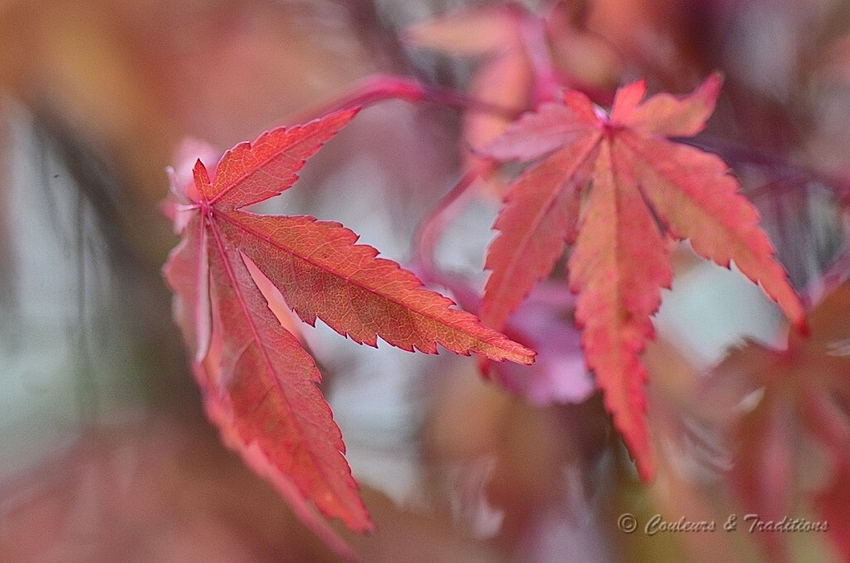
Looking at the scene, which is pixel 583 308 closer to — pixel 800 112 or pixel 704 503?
pixel 704 503

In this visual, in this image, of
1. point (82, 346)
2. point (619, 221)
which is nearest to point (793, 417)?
point (619, 221)

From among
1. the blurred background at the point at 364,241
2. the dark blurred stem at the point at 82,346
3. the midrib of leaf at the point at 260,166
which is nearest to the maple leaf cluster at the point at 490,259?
the midrib of leaf at the point at 260,166

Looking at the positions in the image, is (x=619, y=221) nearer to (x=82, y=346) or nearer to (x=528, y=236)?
(x=528, y=236)

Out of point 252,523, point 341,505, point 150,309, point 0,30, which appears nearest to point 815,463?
point 341,505

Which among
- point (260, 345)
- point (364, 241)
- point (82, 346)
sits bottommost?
point (260, 345)

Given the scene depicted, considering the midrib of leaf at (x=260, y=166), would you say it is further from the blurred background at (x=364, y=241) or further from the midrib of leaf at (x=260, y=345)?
the blurred background at (x=364, y=241)

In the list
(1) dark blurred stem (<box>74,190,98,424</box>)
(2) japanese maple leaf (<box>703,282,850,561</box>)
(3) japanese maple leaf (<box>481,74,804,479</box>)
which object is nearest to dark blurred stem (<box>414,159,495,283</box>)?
→ (3) japanese maple leaf (<box>481,74,804,479</box>)

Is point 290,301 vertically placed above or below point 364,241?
below
